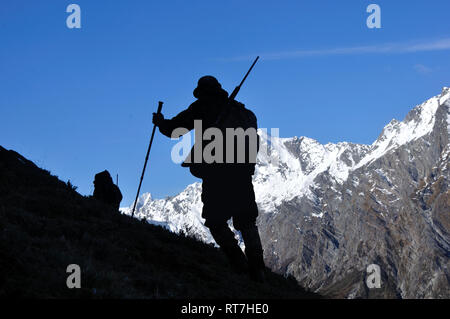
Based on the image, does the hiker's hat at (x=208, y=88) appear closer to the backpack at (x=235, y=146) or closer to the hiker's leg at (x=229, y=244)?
the backpack at (x=235, y=146)

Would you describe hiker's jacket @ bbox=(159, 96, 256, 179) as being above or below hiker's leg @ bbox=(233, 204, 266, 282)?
above

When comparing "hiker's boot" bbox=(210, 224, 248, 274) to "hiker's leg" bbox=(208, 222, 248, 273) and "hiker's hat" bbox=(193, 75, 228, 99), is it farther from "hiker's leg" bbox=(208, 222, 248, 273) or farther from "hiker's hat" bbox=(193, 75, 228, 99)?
"hiker's hat" bbox=(193, 75, 228, 99)

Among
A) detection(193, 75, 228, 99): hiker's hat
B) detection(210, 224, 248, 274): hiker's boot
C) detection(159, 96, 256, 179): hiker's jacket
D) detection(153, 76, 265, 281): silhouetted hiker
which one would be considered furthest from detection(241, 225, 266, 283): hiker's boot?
detection(193, 75, 228, 99): hiker's hat

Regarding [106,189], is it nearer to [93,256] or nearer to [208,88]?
[208,88]

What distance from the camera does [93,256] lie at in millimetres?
8797

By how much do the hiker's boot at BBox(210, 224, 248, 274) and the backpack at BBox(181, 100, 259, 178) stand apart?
1.01 meters

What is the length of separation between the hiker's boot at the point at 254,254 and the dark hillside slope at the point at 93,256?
27 cm

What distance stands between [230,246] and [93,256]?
3.12 metres

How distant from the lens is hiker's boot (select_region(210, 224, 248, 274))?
36.9 feet

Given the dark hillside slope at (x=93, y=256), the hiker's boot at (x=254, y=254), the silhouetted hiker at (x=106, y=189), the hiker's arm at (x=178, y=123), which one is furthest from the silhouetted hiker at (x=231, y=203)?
the silhouetted hiker at (x=106, y=189)

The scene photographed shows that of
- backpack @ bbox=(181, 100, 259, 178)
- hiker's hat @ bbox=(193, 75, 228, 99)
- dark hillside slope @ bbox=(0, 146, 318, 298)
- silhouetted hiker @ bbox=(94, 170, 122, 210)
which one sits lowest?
dark hillside slope @ bbox=(0, 146, 318, 298)

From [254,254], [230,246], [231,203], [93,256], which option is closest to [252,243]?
[254,254]
